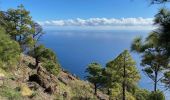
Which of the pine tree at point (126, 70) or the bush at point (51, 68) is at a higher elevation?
the pine tree at point (126, 70)

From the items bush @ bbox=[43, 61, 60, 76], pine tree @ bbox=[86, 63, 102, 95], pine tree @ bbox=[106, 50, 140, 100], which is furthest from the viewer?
pine tree @ bbox=[86, 63, 102, 95]

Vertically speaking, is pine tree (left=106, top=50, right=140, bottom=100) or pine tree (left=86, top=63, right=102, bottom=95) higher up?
pine tree (left=106, top=50, right=140, bottom=100)

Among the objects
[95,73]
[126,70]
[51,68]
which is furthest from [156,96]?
[95,73]

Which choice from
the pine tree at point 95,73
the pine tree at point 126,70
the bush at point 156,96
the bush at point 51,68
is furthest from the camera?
the pine tree at point 95,73

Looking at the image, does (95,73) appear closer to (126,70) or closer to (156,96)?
(126,70)

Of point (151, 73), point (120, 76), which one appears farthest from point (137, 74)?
point (151, 73)

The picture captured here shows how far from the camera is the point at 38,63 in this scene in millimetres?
54062

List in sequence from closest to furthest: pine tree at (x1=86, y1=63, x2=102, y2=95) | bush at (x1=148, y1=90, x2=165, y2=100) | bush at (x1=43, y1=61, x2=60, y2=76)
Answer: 1. bush at (x1=148, y1=90, x2=165, y2=100)
2. bush at (x1=43, y1=61, x2=60, y2=76)
3. pine tree at (x1=86, y1=63, x2=102, y2=95)

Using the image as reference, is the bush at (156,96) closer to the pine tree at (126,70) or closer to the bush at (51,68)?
the pine tree at (126,70)

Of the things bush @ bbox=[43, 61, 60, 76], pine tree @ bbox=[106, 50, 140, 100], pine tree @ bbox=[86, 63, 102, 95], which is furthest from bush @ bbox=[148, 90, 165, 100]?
bush @ bbox=[43, 61, 60, 76]

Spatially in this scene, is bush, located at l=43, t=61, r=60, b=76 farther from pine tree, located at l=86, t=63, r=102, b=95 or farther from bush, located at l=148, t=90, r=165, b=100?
bush, located at l=148, t=90, r=165, b=100

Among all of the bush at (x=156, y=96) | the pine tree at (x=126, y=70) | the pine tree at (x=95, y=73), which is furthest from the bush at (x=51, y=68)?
the bush at (x=156, y=96)

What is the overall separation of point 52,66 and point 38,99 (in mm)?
26465

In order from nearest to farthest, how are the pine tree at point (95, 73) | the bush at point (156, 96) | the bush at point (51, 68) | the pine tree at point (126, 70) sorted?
the bush at point (156, 96) < the pine tree at point (126, 70) < the bush at point (51, 68) < the pine tree at point (95, 73)
